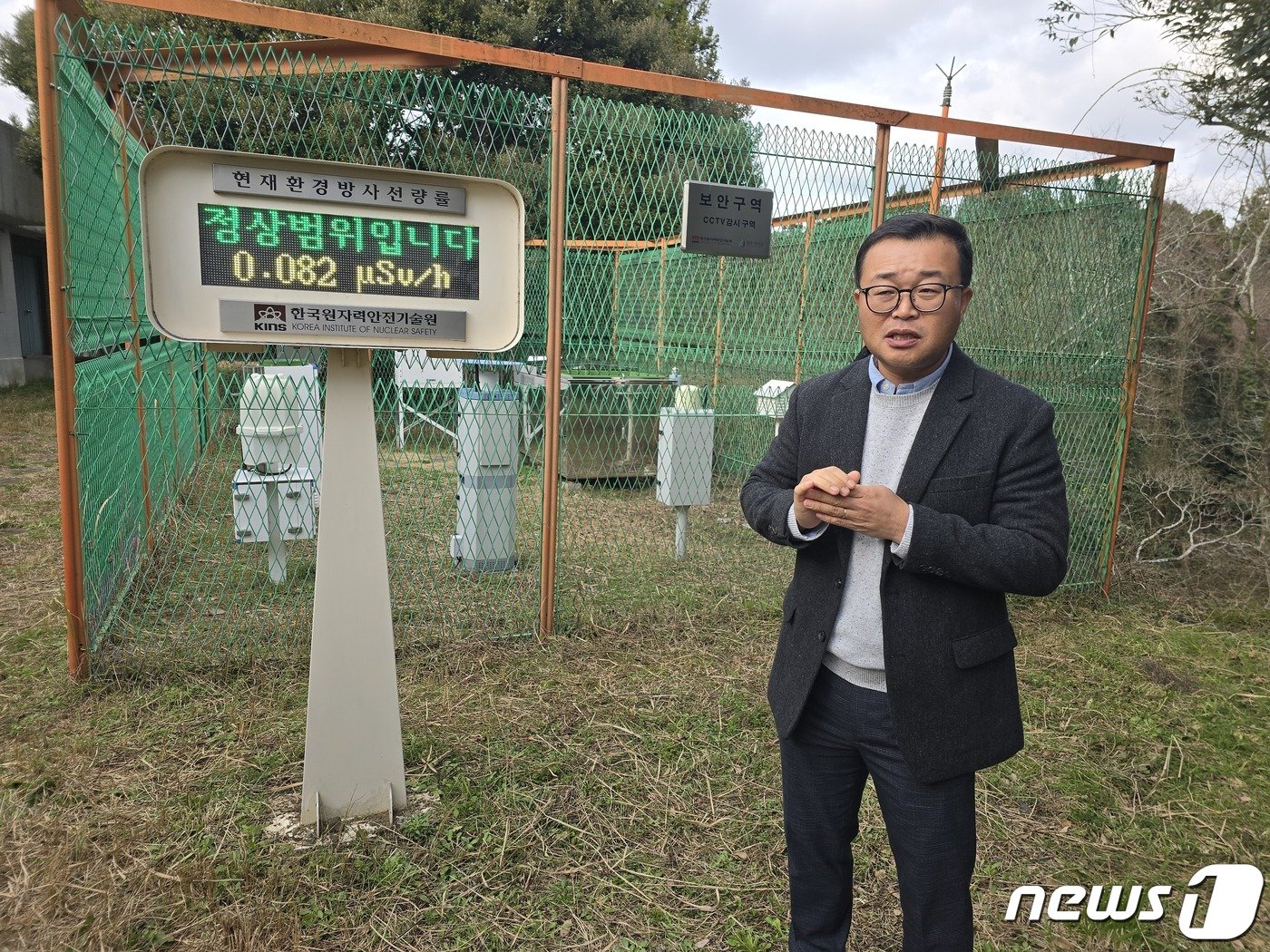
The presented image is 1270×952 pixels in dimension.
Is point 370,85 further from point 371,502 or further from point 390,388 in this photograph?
point 390,388

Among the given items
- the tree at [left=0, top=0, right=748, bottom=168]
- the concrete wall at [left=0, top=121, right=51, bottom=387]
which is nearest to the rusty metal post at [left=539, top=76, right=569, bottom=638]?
the tree at [left=0, top=0, right=748, bottom=168]

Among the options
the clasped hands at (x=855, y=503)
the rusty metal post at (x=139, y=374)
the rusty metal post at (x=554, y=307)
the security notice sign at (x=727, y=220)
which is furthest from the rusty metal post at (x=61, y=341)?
the clasped hands at (x=855, y=503)

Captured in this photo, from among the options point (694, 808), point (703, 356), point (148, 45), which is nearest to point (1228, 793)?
point (694, 808)

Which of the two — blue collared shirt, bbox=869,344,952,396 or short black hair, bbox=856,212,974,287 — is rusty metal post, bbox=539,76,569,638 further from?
short black hair, bbox=856,212,974,287

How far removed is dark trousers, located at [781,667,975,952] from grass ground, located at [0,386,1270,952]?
575 mm

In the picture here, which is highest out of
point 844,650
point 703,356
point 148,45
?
point 148,45

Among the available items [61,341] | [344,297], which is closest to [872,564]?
[344,297]

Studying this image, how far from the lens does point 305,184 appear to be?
2352 mm

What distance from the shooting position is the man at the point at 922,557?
1546mm

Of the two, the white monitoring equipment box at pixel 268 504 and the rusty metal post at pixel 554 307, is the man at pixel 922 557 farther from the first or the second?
the white monitoring equipment box at pixel 268 504

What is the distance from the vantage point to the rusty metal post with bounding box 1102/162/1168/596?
5.20 meters

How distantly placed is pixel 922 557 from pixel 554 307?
2.77 metres

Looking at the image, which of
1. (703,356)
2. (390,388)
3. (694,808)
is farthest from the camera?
(390,388)

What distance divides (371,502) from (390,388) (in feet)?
18.3
